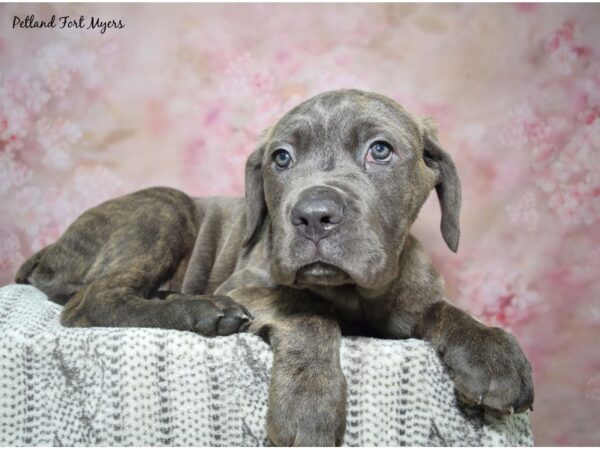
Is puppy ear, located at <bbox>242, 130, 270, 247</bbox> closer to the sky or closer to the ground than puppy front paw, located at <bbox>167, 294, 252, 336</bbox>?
closer to the sky

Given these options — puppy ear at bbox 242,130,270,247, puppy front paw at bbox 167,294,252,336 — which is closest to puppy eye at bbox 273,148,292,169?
puppy ear at bbox 242,130,270,247

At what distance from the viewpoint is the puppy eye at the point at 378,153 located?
2846 millimetres

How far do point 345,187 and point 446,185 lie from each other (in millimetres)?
867

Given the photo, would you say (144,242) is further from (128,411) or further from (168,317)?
(128,411)

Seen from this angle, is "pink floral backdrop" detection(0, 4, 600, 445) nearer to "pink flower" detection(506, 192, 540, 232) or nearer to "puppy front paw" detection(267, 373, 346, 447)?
"pink flower" detection(506, 192, 540, 232)

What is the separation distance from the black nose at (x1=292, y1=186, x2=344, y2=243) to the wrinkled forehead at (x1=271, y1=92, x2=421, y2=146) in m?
0.58

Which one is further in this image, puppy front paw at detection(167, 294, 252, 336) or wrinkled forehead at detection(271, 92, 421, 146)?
wrinkled forehead at detection(271, 92, 421, 146)

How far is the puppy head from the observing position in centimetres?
236

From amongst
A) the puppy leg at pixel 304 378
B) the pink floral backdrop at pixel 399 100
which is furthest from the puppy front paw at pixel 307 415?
the pink floral backdrop at pixel 399 100

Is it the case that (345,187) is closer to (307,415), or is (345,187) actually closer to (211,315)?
(211,315)

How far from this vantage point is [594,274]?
466 centimetres

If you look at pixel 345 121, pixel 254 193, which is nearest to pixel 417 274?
pixel 345 121

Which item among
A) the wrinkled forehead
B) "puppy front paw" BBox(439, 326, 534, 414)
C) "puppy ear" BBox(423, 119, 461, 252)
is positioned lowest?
"puppy front paw" BBox(439, 326, 534, 414)

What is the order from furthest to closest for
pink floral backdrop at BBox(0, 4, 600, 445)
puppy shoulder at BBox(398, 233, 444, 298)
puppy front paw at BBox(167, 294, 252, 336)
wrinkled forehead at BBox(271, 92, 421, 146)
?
pink floral backdrop at BBox(0, 4, 600, 445) → puppy shoulder at BBox(398, 233, 444, 298) → wrinkled forehead at BBox(271, 92, 421, 146) → puppy front paw at BBox(167, 294, 252, 336)
